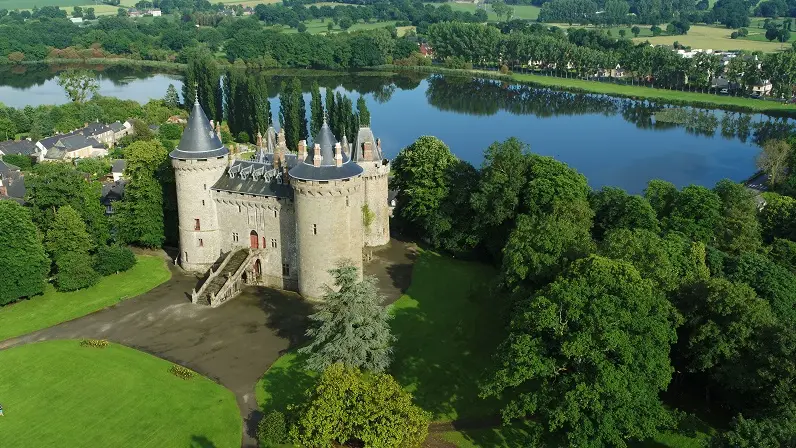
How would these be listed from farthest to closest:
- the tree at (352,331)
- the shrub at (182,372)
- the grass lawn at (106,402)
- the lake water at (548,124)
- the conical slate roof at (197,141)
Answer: the lake water at (548,124) → the conical slate roof at (197,141) → the shrub at (182,372) → the tree at (352,331) → the grass lawn at (106,402)

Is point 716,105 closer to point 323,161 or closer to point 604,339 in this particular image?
point 323,161

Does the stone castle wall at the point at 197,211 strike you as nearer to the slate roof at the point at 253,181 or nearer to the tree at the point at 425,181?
the slate roof at the point at 253,181

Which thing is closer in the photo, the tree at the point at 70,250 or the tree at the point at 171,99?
the tree at the point at 70,250

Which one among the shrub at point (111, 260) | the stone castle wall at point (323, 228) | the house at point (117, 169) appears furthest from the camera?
the house at point (117, 169)

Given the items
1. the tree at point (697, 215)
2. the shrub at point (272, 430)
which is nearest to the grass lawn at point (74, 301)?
the shrub at point (272, 430)

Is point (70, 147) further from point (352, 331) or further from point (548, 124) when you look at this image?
point (548, 124)

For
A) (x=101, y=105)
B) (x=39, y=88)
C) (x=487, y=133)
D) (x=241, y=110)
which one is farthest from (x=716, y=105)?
(x=39, y=88)

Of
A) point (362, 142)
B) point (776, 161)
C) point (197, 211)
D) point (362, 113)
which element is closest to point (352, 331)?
point (197, 211)
